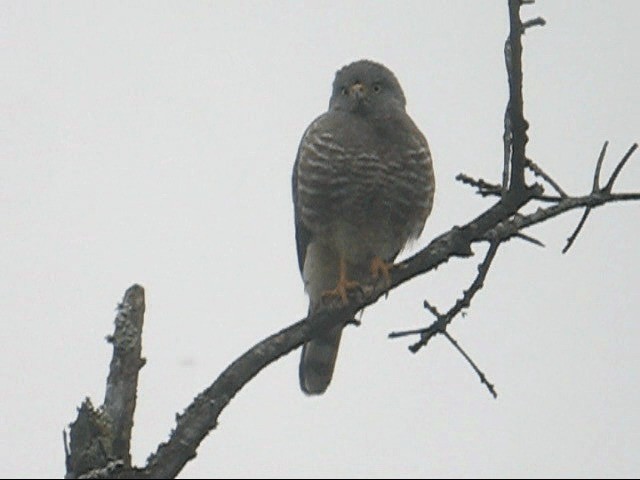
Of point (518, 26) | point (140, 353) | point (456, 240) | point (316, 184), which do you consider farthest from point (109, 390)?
point (316, 184)

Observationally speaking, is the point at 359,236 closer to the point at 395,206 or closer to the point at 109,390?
the point at 395,206

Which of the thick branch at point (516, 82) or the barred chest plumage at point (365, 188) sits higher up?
the barred chest plumage at point (365, 188)

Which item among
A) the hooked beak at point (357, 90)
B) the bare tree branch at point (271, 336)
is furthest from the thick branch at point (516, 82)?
the hooked beak at point (357, 90)

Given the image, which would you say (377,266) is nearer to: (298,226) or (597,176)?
(298,226)

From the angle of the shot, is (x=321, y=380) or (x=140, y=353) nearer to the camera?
(x=140, y=353)

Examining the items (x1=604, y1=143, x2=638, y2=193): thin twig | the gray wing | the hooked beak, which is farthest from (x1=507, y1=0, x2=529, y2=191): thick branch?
the hooked beak

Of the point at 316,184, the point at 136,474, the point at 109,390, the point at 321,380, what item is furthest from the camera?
the point at 321,380

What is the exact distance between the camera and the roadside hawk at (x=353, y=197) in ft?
19.5

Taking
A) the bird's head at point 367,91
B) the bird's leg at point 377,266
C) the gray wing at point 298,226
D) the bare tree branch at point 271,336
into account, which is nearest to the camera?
the bare tree branch at point 271,336

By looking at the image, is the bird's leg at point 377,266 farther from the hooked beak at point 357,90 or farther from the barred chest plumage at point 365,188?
the hooked beak at point 357,90

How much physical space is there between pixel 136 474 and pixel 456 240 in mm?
1435

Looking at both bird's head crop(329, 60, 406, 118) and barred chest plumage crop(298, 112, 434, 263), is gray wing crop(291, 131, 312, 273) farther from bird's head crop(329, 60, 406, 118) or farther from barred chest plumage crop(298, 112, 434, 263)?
bird's head crop(329, 60, 406, 118)

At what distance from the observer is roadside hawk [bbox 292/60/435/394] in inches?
234

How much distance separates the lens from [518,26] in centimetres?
355
